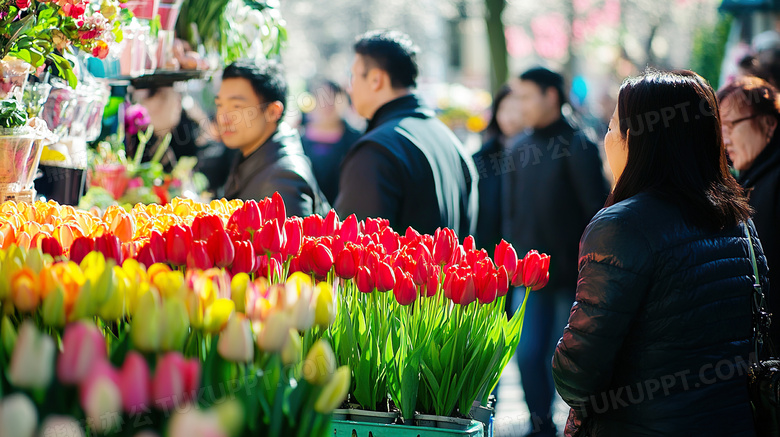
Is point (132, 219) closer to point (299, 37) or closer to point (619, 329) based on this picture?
point (619, 329)

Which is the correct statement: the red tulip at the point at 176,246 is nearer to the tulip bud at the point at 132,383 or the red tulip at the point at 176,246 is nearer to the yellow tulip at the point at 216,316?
the yellow tulip at the point at 216,316

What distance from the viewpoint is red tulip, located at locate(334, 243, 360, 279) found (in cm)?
180

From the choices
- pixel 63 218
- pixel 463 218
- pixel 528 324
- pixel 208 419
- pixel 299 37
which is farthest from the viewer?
pixel 299 37

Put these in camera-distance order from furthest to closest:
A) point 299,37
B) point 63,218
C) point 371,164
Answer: point 299,37, point 371,164, point 63,218

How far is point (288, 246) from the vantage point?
1.78 metres

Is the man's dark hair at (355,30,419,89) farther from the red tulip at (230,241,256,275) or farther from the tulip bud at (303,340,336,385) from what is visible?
the tulip bud at (303,340,336,385)

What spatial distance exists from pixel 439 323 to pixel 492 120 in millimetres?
4375

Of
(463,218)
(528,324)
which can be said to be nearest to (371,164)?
(463,218)

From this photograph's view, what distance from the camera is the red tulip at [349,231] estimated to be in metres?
1.96

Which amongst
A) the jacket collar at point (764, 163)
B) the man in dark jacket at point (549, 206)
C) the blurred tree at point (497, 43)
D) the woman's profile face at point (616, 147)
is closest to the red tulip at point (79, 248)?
the woman's profile face at point (616, 147)

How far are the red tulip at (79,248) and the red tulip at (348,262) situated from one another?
1.69ft

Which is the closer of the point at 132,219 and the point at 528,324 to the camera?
the point at 132,219

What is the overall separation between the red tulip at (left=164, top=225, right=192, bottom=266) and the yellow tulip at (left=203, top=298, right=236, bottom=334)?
0.39 metres

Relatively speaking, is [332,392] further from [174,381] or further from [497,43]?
[497,43]
